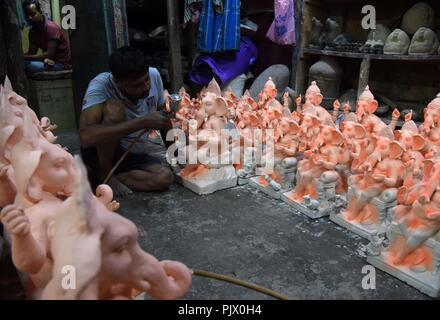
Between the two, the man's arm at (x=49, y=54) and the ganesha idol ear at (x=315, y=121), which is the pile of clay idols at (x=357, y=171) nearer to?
the ganesha idol ear at (x=315, y=121)

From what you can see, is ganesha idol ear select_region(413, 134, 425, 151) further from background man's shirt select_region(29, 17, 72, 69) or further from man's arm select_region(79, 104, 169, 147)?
background man's shirt select_region(29, 17, 72, 69)

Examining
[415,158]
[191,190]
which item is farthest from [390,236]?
[191,190]

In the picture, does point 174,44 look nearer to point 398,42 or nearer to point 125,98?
point 125,98

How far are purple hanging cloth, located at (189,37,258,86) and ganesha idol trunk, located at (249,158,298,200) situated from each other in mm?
2415

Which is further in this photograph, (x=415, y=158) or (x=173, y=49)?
(x=173, y=49)

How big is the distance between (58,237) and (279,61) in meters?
5.25

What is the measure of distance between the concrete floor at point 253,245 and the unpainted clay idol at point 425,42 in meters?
2.40

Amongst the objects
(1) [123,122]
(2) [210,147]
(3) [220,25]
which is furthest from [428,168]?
(3) [220,25]

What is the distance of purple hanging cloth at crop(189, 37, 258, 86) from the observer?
5.16 m

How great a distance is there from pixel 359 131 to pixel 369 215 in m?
0.58

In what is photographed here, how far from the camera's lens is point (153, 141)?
4.32m

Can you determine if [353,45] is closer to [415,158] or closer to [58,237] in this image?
[415,158]

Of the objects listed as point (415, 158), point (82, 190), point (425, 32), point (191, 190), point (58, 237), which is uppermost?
point (425, 32)

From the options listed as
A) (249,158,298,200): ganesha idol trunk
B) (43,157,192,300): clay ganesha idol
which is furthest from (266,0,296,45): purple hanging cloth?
(43,157,192,300): clay ganesha idol
